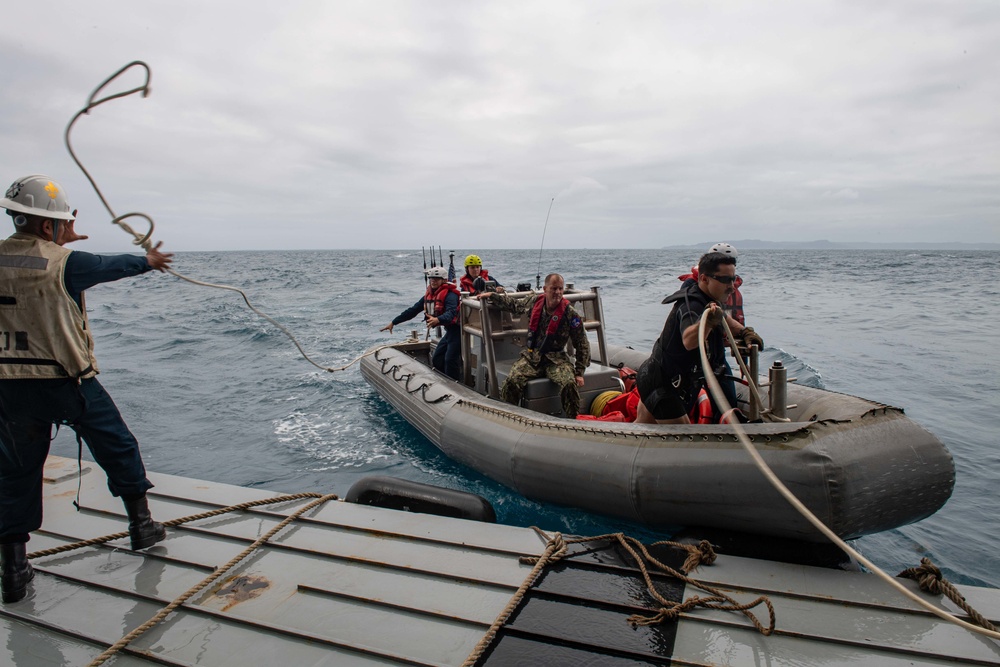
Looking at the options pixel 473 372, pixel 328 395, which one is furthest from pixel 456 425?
pixel 328 395

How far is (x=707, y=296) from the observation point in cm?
340

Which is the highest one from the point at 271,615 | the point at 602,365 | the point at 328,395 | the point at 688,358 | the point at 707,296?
the point at 707,296

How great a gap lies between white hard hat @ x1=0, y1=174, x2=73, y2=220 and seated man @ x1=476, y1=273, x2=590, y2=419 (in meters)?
3.76

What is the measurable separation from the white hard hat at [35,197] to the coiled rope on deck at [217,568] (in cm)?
170

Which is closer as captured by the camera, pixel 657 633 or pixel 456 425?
pixel 657 633

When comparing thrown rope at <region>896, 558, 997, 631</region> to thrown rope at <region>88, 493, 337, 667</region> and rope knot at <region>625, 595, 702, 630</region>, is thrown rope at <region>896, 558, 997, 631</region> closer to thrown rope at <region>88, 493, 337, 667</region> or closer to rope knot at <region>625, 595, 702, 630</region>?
rope knot at <region>625, 595, 702, 630</region>

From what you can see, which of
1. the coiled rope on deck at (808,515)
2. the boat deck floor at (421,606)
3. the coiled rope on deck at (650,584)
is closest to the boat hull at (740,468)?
the coiled rope on deck at (808,515)

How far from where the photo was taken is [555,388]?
5.75 metres

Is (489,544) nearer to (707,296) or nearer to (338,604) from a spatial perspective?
(338,604)

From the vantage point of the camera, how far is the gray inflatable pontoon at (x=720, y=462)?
3.02 meters

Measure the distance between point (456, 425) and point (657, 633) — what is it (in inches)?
136

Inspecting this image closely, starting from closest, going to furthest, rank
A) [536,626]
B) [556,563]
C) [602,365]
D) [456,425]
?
1. [536,626]
2. [556,563]
3. [456,425]
4. [602,365]

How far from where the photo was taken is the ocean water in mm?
5117

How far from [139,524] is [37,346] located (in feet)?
3.48
